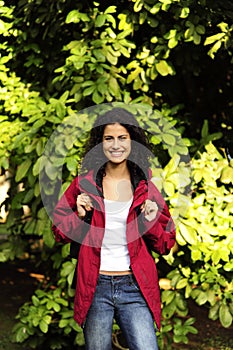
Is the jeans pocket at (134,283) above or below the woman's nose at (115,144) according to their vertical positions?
below

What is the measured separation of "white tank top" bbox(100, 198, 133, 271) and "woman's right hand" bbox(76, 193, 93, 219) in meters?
0.12

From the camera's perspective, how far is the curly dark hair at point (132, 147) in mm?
3340

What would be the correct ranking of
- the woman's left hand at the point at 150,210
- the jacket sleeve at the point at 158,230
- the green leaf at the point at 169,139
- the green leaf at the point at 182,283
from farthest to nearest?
1. the green leaf at the point at 182,283
2. the green leaf at the point at 169,139
3. the jacket sleeve at the point at 158,230
4. the woman's left hand at the point at 150,210

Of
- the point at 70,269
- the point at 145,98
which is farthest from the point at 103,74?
the point at 70,269

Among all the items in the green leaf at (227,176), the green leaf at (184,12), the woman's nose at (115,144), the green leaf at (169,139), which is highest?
the green leaf at (184,12)

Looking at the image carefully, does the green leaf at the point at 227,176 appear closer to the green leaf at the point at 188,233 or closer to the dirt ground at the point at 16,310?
the green leaf at the point at 188,233

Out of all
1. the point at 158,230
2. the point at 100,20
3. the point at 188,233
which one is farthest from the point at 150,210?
the point at 100,20

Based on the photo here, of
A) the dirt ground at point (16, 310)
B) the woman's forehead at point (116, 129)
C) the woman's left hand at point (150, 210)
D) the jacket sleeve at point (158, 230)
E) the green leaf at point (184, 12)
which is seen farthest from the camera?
the dirt ground at point (16, 310)

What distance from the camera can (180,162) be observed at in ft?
14.8

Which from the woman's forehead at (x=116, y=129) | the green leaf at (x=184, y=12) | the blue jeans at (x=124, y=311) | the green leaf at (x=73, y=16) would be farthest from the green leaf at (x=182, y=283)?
the green leaf at (x=73, y=16)

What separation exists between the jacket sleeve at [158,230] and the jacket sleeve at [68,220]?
0.98 feet

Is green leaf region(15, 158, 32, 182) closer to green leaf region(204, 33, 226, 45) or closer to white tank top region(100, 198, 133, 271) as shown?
green leaf region(204, 33, 226, 45)

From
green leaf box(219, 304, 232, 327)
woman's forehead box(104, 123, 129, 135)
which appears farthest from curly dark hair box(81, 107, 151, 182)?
green leaf box(219, 304, 232, 327)

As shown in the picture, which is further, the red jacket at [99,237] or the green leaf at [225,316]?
the green leaf at [225,316]
